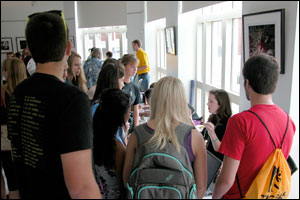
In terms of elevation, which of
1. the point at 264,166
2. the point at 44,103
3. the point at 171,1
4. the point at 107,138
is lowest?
the point at 264,166

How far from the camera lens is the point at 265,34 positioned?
8.39ft

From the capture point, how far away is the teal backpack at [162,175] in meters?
1.28

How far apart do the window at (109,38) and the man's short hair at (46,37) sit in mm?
10356

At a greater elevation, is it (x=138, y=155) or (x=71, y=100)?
(x=71, y=100)

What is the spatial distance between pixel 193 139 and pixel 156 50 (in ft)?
27.7

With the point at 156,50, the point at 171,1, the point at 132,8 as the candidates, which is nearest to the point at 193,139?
the point at 171,1

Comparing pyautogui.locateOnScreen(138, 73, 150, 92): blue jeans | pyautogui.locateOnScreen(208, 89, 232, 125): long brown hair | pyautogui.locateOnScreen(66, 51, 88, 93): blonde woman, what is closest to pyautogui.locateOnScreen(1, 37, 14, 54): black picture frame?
pyautogui.locateOnScreen(138, 73, 150, 92): blue jeans

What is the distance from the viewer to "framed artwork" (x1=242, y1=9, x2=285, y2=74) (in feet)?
7.60

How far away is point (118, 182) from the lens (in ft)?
5.02

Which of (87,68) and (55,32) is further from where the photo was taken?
(87,68)

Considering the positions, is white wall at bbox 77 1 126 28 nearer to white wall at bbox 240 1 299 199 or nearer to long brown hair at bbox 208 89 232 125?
long brown hair at bbox 208 89 232 125

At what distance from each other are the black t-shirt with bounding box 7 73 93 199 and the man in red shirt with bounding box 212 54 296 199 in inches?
29.3

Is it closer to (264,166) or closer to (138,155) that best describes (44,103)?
(138,155)

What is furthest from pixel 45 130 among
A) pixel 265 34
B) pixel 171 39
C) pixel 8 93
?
pixel 171 39
